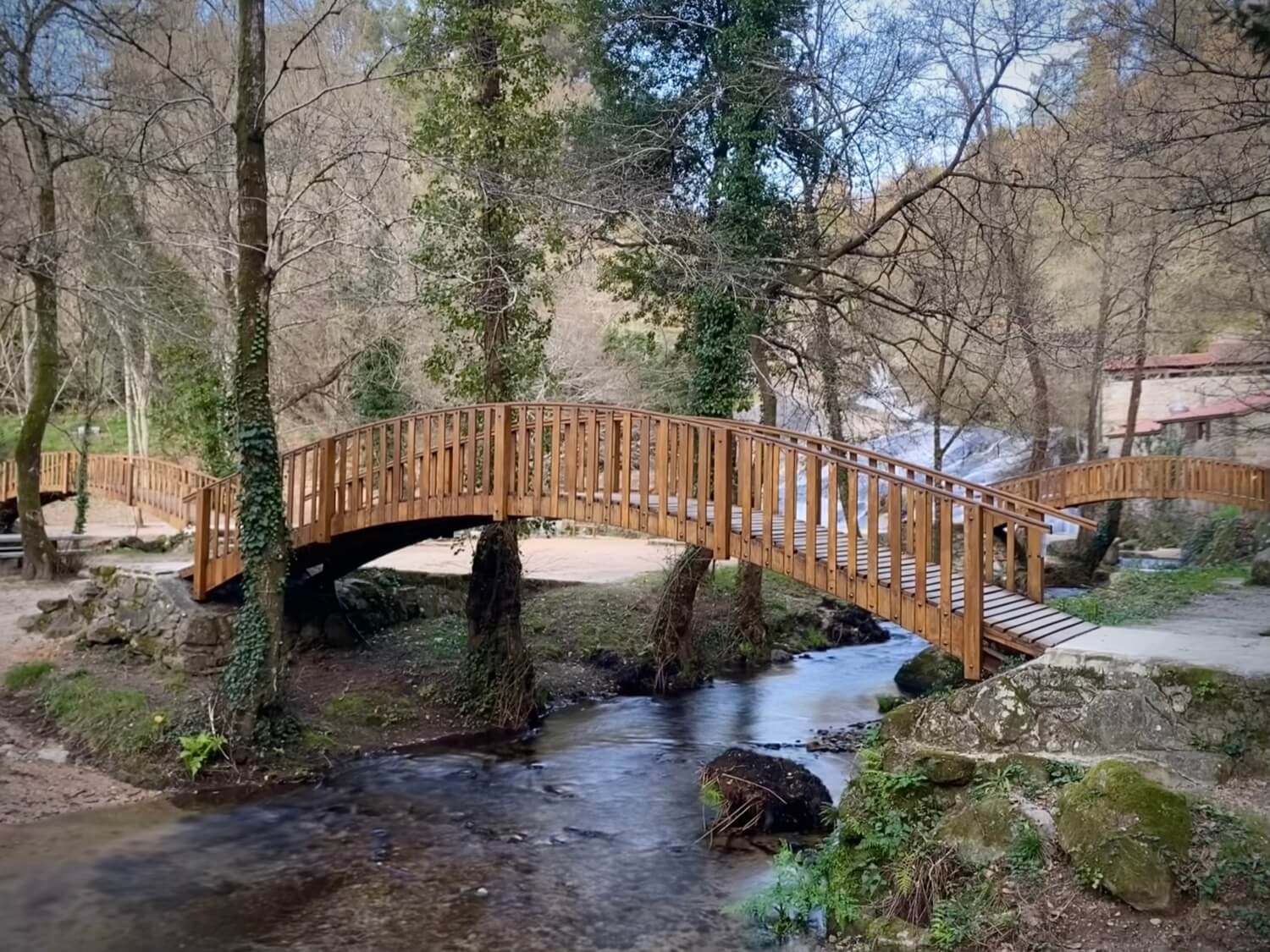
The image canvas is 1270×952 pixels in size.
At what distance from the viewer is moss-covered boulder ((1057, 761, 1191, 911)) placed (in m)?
4.94

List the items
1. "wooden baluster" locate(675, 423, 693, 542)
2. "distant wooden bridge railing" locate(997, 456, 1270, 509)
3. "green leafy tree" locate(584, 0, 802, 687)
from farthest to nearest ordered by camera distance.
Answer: "distant wooden bridge railing" locate(997, 456, 1270, 509) → "green leafy tree" locate(584, 0, 802, 687) → "wooden baluster" locate(675, 423, 693, 542)

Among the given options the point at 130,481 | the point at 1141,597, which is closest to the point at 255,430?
the point at 1141,597

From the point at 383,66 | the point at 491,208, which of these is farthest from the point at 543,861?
the point at 383,66

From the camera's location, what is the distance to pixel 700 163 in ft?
46.8


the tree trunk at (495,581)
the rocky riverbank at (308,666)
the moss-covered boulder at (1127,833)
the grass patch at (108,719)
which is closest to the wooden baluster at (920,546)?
the moss-covered boulder at (1127,833)

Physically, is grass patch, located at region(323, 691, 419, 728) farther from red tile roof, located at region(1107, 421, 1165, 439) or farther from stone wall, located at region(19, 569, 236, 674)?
red tile roof, located at region(1107, 421, 1165, 439)

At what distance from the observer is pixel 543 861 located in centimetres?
777

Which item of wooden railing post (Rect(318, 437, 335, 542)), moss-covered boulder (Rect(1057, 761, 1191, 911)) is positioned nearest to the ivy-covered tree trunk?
wooden railing post (Rect(318, 437, 335, 542))

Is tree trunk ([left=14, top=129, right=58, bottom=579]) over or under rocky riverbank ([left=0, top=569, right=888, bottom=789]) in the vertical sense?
over

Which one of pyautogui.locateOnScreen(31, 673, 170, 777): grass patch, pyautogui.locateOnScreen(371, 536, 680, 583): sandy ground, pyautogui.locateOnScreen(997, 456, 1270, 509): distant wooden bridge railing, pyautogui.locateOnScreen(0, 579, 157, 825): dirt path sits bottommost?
pyautogui.locateOnScreen(0, 579, 157, 825): dirt path

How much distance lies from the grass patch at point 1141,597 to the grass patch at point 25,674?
10054 mm

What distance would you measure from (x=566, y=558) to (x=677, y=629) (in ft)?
26.0

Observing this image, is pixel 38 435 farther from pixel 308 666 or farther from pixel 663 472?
pixel 663 472

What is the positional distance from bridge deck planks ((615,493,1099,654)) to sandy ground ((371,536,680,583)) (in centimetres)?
665
